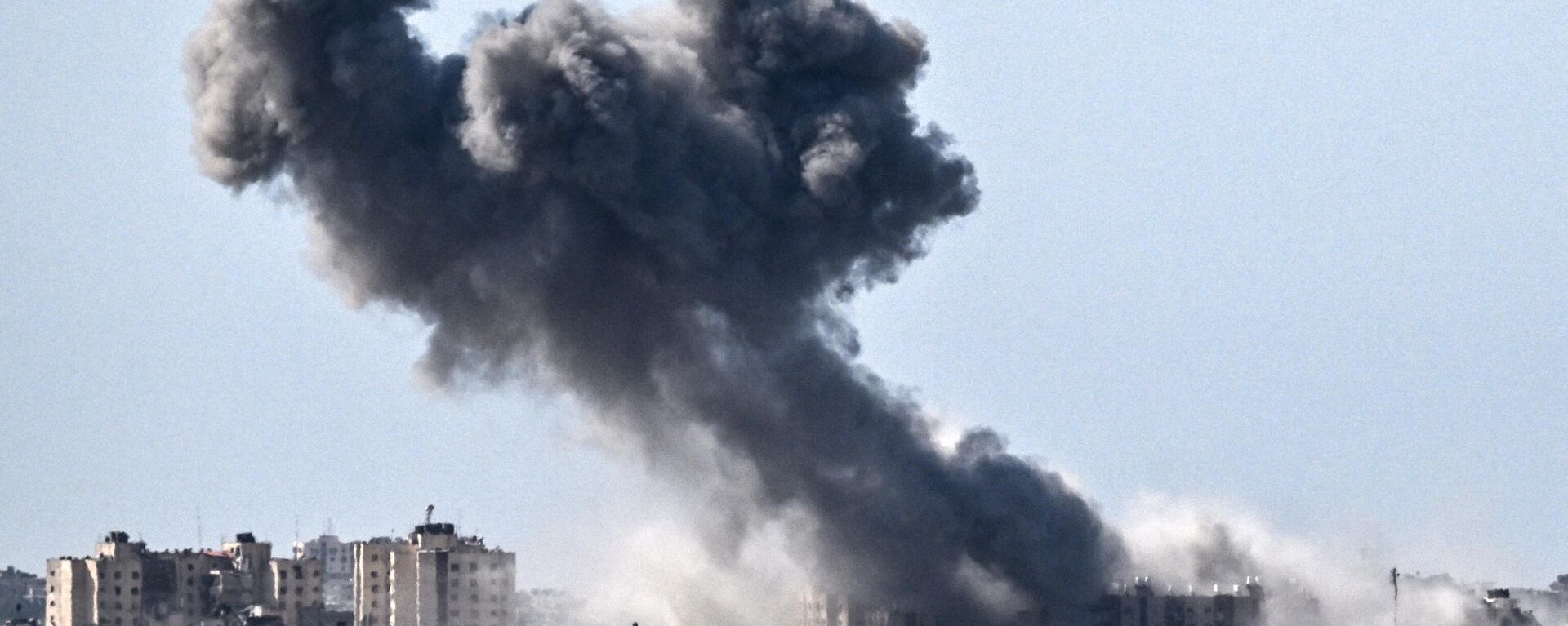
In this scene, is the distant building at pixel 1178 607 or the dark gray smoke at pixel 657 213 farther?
the distant building at pixel 1178 607

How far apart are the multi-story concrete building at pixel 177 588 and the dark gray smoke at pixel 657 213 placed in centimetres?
3451

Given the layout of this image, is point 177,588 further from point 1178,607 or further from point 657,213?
point 1178,607

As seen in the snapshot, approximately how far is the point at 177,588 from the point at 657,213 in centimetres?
4564

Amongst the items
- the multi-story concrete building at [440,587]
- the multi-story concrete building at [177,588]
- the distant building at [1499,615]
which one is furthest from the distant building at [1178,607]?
the multi-story concrete building at [177,588]

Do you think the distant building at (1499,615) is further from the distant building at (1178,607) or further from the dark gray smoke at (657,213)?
the dark gray smoke at (657,213)

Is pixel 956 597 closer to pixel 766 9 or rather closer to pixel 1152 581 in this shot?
pixel 1152 581

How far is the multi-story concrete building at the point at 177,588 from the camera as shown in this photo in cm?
14450

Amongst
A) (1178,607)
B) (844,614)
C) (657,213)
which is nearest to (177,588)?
(844,614)

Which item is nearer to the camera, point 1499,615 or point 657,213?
point 657,213

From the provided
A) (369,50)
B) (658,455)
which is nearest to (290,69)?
(369,50)

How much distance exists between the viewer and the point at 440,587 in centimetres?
13838

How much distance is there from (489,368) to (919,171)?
697 inches

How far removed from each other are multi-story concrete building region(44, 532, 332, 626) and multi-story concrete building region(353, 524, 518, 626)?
5.09 m

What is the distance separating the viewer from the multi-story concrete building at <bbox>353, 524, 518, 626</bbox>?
138250 mm
